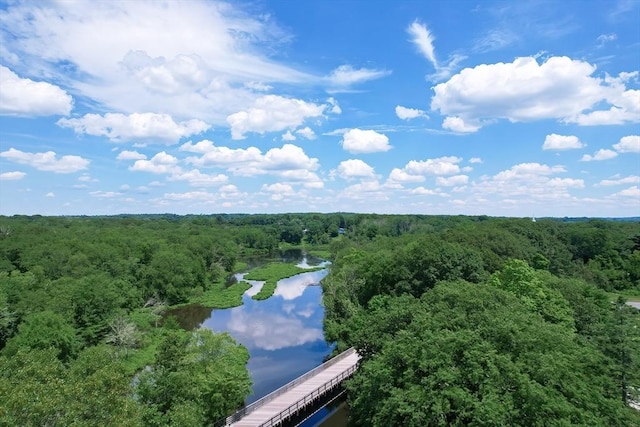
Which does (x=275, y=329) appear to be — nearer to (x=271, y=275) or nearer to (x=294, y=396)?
(x=294, y=396)

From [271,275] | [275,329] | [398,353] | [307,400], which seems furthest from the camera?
[271,275]

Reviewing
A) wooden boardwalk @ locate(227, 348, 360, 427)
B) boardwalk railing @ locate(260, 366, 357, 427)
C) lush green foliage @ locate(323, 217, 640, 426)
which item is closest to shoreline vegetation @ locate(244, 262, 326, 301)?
lush green foliage @ locate(323, 217, 640, 426)

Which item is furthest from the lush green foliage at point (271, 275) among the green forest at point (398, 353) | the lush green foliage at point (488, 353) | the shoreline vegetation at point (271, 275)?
the lush green foliage at point (488, 353)

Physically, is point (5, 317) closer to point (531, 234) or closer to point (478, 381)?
point (478, 381)

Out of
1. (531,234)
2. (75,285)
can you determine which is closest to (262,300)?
(75,285)

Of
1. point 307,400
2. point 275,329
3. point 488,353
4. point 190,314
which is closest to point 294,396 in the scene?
point 307,400

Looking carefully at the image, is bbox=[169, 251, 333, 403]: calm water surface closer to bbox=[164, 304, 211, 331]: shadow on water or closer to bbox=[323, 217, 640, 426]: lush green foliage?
bbox=[164, 304, 211, 331]: shadow on water

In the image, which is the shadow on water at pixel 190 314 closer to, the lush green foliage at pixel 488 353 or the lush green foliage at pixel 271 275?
the lush green foliage at pixel 271 275
